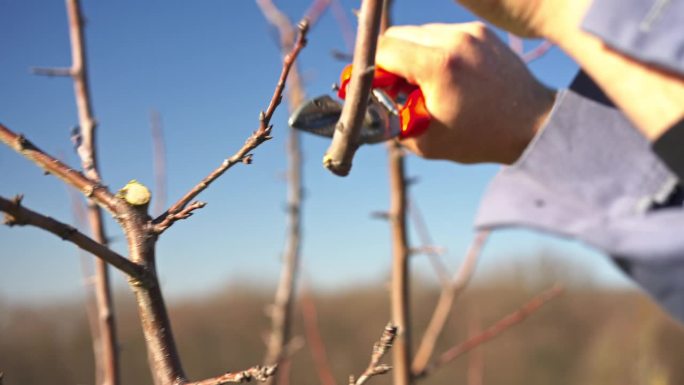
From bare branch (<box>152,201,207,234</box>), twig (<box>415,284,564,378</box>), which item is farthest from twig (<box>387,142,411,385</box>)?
bare branch (<box>152,201,207,234</box>)

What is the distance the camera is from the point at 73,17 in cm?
90

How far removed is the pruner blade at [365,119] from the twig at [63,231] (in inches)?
8.9

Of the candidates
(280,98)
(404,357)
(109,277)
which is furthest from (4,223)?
(404,357)

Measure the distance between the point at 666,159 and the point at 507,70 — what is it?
0.61 feet

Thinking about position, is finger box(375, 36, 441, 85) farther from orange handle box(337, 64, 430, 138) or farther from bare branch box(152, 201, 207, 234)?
bare branch box(152, 201, 207, 234)

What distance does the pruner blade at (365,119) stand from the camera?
0.59 m

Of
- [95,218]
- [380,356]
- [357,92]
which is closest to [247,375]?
[380,356]

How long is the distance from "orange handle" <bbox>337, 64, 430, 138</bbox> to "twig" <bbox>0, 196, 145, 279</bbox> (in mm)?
248

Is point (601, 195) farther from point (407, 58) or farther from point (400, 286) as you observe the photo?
point (400, 286)

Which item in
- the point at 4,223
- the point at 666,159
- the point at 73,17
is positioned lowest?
the point at 4,223

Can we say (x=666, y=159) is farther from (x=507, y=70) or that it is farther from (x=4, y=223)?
(x=4, y=223)

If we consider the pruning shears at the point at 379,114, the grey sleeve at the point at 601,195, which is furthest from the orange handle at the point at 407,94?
the grey sleeve at the point at 601,195

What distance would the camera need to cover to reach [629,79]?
40cm

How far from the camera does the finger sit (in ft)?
1.80
